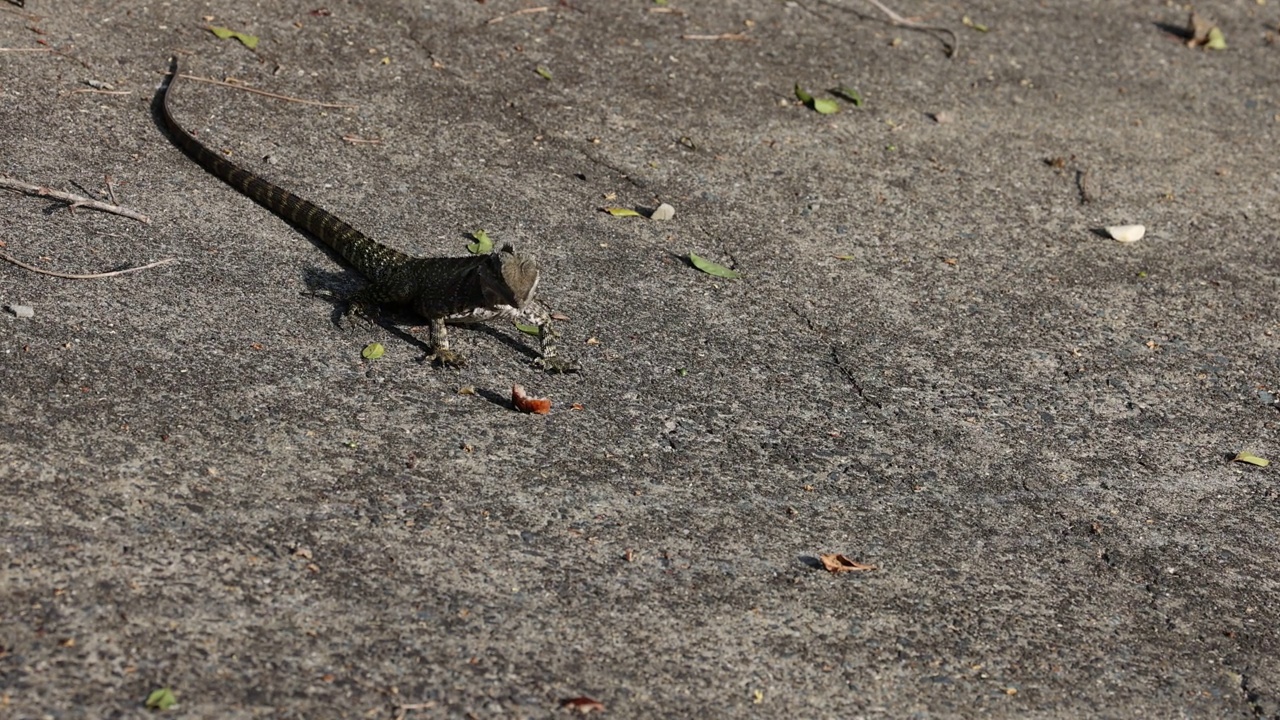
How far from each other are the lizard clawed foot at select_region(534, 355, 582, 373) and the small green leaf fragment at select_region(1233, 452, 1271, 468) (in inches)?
110

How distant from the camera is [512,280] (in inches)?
195

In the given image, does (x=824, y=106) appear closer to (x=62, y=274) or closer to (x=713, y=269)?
(x=713, y=269)

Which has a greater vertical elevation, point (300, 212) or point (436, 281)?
point (436, 281)

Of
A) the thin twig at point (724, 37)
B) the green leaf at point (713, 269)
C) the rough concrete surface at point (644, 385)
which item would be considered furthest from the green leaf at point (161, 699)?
the thin twig at point (724, 37)

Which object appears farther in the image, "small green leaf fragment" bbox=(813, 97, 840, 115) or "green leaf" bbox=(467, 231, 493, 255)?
"small green leaf fragment" bbox=(813, 97, 840, 115)

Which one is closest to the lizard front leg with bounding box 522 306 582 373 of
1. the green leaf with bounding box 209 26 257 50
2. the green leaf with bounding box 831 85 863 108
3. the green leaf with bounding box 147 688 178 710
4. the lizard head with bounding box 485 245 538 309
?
the lizard head with bounding box 485 245 538 309

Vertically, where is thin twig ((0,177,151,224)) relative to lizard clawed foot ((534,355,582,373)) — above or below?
above

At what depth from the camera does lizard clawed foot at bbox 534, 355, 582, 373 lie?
5072 mm

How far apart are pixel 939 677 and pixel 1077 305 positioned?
290 centimetres

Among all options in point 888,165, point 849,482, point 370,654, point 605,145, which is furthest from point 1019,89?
point 370,654

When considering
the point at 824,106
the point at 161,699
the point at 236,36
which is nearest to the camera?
the point at 161,699

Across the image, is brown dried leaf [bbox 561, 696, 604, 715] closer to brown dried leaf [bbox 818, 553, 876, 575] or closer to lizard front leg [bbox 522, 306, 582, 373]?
brown dried leaf [bbox 818, 553, 876, 575]

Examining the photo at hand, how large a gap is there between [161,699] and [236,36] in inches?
189

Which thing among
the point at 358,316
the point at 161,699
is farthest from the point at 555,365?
the point at 161,699
